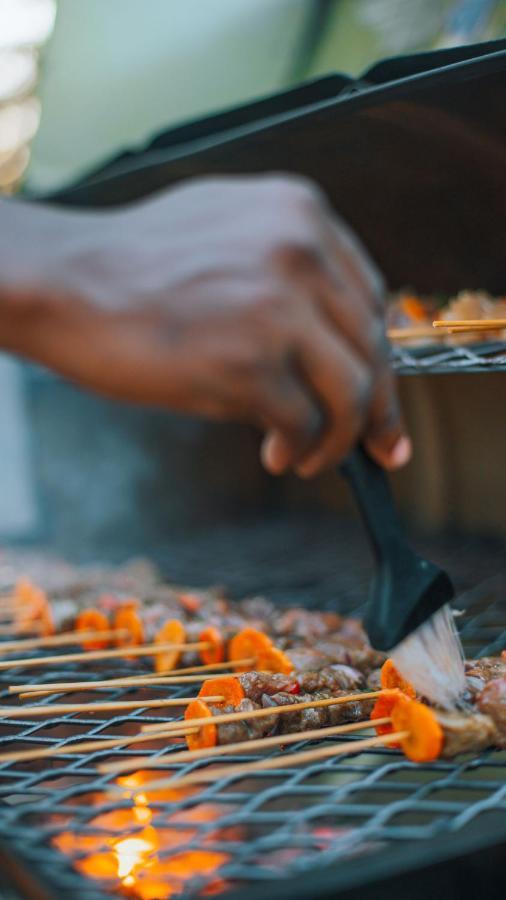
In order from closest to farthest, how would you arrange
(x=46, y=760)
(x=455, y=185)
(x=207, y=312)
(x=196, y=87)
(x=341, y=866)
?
1. (x=207, y=312)
2. (x=341, y=866)
3. (x=46, y=760)
4. (x=455, y=185)
5. (x=196, y=87)

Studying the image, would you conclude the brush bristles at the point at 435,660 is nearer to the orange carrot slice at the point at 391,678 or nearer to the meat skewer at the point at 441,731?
the meat skewer at the point at 441,731

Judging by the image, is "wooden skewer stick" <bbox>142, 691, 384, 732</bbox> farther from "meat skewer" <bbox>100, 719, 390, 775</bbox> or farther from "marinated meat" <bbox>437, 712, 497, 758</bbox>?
"marinated meat" <bbox>437, 712, 497, 758</bbox>

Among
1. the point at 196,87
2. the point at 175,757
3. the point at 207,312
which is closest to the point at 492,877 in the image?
the point at 175,757

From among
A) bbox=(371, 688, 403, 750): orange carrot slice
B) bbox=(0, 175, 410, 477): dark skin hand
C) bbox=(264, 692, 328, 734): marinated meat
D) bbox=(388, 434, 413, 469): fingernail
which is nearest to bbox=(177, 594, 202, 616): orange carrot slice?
bbox=(264, 692, 328, 734): marinated meat

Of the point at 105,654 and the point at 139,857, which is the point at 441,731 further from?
the point at 105,654

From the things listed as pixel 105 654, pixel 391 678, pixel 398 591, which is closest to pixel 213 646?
pixel 105 654

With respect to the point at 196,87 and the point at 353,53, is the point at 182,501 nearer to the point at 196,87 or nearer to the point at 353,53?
the point at 196,87
